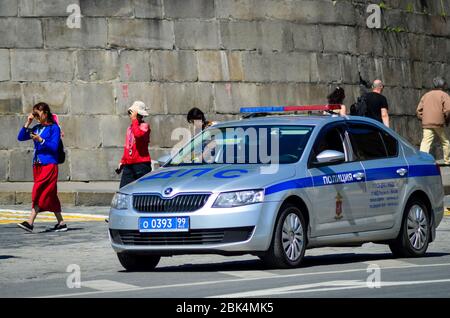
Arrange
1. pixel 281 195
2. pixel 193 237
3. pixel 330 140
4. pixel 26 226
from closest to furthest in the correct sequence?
pixel 193 237
pixel 281 195
pixel 330 140
pixel 26 226

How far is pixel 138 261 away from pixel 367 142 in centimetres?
278

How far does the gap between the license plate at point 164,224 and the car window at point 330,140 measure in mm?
1655

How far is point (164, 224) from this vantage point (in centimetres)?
1295

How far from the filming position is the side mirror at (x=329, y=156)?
13594 millimetres

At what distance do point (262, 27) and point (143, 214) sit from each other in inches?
532

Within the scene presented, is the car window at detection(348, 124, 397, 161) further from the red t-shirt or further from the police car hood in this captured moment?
the red t-shirt

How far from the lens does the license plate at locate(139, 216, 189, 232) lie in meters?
12.9

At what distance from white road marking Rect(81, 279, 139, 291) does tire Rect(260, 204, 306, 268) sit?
1551mm
